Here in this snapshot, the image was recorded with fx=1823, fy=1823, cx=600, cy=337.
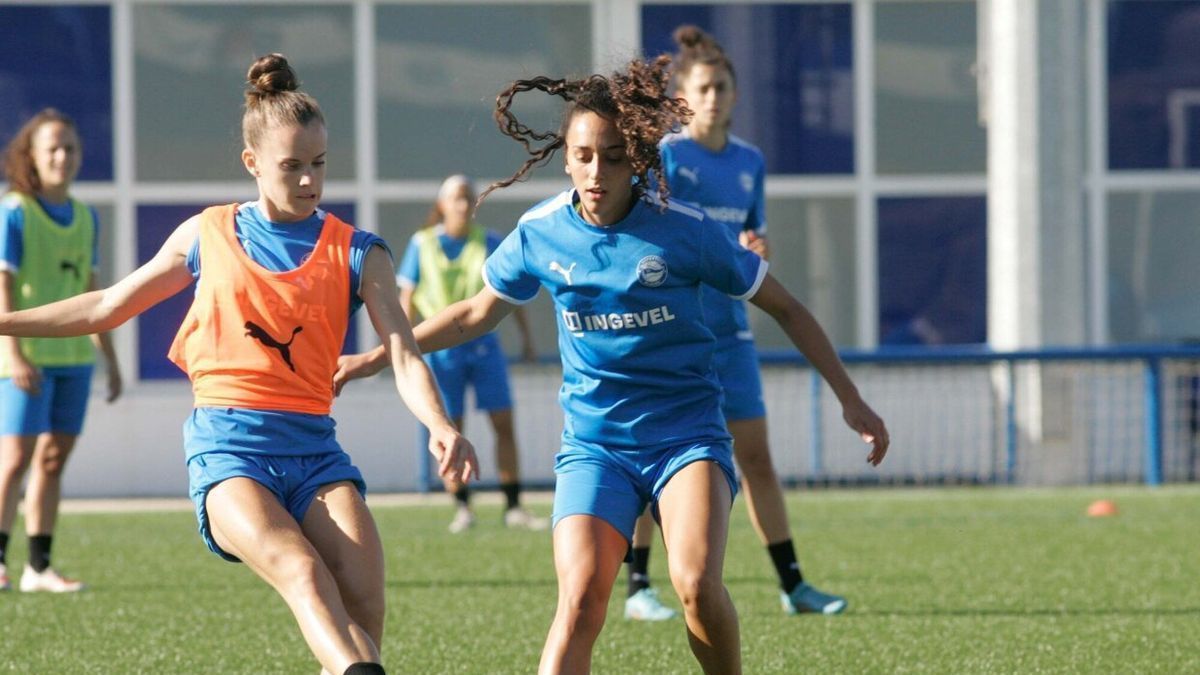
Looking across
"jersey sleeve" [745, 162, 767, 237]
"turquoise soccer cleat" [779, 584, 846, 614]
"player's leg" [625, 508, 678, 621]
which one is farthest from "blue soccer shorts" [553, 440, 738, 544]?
"jersey sleeve" [745, 162, 767, 237]

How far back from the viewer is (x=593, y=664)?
246 inches

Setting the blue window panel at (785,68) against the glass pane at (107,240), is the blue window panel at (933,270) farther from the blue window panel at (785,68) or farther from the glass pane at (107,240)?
the glass pane at (107,240)

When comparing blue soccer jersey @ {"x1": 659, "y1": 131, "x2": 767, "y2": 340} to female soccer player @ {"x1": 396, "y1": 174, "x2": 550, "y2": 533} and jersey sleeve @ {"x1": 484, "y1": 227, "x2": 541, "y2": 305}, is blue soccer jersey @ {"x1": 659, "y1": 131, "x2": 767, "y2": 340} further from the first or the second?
female soccer player @ {"x1": 396, "y1": 174, "x2": 550, "y2": 533}

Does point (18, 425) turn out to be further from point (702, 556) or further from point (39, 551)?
point (702, 556)

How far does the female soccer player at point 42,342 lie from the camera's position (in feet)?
26.9

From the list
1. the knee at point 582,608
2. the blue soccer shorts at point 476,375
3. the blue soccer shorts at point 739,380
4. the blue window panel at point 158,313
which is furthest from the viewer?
the blue window panel at point 158,313

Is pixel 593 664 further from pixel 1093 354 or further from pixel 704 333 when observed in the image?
pixel 1093 354

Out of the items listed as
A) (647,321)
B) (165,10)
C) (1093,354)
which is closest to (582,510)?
(647,321)

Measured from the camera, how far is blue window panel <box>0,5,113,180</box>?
48.5ft

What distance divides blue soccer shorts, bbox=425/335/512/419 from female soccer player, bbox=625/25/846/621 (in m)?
3.80

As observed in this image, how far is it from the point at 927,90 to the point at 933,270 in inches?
59.4

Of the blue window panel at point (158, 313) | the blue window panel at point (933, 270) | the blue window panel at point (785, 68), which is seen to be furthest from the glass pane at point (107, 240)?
the blue window panel at point (933, 270)

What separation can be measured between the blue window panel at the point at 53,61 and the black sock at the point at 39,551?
7.16m

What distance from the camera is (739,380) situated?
714 cm
